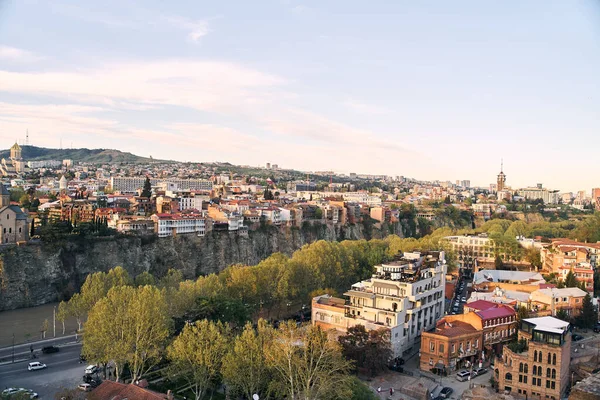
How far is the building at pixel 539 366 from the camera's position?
14.0 meters

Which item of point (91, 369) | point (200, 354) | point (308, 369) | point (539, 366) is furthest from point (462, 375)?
point (91, 369)

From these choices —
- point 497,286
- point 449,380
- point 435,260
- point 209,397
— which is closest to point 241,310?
point 209,397

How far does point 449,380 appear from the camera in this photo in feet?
49.8

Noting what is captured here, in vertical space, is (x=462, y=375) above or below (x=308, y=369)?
below

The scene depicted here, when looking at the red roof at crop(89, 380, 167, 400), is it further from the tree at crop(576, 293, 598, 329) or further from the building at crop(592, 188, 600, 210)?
the building at crop(592, 188, 600, 210)

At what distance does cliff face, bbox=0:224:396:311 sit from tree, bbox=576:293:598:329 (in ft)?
68.4

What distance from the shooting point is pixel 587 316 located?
19.8m

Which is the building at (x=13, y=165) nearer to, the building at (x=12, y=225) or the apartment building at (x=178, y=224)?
the apartment building at (x=178, y=224)

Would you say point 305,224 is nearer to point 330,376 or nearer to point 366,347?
point 366,347

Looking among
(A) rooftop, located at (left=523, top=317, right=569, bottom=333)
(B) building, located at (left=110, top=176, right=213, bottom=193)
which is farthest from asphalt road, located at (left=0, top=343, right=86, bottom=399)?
(B) building, located at (left=110, top=176, right=213, bottom=193)

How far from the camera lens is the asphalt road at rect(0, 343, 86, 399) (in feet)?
43.9

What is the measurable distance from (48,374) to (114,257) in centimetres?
1538

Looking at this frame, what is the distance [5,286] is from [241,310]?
14357 millimetres

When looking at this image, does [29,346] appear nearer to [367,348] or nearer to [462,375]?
[367,348]
